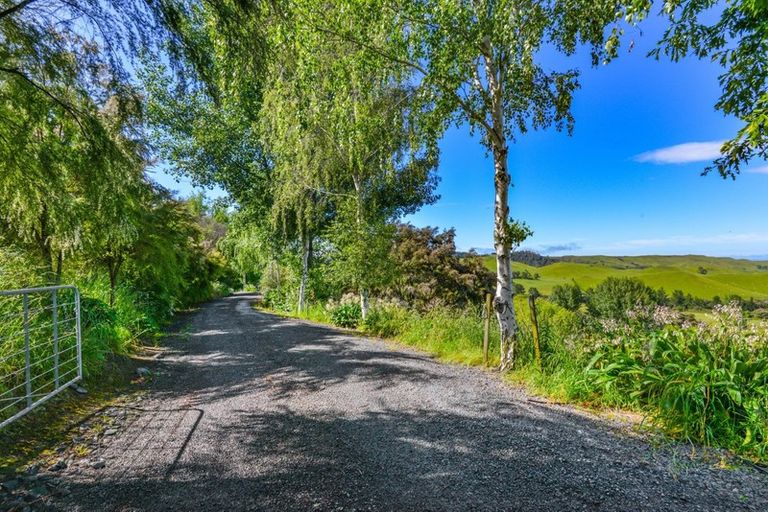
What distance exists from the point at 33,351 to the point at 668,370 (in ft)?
21.6

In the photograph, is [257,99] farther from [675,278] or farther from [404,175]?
[675,278]

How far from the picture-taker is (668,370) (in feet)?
11.0

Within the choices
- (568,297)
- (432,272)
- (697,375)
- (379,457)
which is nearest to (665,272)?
(568,297)

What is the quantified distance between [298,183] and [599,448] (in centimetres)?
881

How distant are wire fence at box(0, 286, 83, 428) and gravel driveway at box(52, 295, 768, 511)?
0.88 meters

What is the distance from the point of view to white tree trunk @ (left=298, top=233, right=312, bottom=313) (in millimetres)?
12875

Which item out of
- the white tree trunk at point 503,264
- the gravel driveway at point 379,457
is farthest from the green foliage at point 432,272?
the gravel driveway at point 379,457

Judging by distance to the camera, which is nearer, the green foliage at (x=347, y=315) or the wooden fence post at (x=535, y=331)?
the wooden fence post at (x=535, y=331)

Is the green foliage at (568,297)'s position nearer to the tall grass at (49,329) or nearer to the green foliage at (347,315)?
the green foliage at (347,315)

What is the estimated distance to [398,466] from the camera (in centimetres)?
256

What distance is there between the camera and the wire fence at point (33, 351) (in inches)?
124

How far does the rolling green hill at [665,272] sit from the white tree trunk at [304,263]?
6.44m

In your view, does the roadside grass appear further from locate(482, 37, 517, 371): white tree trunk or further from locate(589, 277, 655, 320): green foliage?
locate(589, 277, 655, 320): green foliage

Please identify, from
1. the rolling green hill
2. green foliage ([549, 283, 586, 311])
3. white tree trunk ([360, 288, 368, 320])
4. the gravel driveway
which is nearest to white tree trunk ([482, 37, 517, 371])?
the gravel driveway
